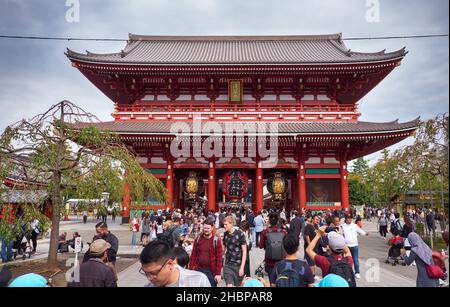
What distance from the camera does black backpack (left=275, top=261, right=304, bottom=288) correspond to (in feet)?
10.6

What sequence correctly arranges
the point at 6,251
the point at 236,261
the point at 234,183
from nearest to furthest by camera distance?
1. the point at 236,261
2. the point at 6,251
3. the point at 234,183

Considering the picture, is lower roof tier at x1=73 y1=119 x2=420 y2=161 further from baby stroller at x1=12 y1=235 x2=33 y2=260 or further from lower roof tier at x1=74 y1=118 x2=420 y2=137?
baby stroller at x1=12 y1=235 x2=33 y2=260

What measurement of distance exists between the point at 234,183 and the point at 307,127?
642cm

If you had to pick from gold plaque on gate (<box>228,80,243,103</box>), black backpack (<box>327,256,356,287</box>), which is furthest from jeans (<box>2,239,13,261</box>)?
gold plaque on gate (<box>228,80,243,103</box>)

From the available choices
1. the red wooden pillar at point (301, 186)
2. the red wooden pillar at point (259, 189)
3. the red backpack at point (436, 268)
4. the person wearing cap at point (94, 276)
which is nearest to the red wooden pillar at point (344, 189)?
the red wooden pillar at point (301, 186)

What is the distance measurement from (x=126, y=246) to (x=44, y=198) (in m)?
5.59

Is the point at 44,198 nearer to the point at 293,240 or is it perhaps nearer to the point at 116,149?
the point at 116,149

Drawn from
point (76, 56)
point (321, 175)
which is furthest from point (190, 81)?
point (321, 175)

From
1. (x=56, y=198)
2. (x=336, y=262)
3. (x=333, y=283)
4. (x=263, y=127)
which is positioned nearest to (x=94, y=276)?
(x=333, y=283)

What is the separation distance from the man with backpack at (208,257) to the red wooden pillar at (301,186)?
15.0 meters

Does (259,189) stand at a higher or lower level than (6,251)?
higher

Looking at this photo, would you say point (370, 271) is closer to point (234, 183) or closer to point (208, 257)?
point (208, 257)

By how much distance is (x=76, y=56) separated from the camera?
18.9 meters

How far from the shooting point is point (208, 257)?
15.7 ft
